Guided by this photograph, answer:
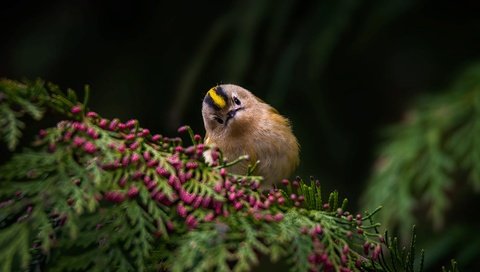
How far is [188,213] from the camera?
111 centimetres

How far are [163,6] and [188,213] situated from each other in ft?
8.04

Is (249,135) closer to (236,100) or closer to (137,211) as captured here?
(236,100)

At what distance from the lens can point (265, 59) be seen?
2.85 metres

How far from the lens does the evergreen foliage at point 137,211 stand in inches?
38.2

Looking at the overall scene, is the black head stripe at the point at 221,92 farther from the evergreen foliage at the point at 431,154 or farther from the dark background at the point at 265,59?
the evergreen foliage at the point at 431,154

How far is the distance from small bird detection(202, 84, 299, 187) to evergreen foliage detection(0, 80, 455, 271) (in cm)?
116

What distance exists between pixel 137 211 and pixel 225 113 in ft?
4.74

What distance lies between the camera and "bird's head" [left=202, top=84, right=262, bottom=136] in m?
2.42

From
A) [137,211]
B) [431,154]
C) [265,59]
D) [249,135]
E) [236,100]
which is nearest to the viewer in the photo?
[137,211]

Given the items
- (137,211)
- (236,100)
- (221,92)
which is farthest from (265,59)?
(137,211)

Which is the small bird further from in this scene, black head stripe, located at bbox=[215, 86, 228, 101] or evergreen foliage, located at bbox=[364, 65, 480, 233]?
evergreen foliage, located at bbox=[364, 65, 480, 233]

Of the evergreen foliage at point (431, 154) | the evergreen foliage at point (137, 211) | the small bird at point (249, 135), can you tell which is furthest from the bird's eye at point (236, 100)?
the evergreen foliage at point (137, 211)

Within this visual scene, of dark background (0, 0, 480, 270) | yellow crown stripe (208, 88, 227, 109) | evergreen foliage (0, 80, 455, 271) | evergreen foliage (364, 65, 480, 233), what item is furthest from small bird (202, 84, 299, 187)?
evergreen foliage (0, 80, 455, 271)

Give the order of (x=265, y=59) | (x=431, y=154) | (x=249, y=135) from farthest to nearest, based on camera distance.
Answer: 1. (x=265, y=59)
2. (x=249, y=135)
3. (x=431, y=154)
